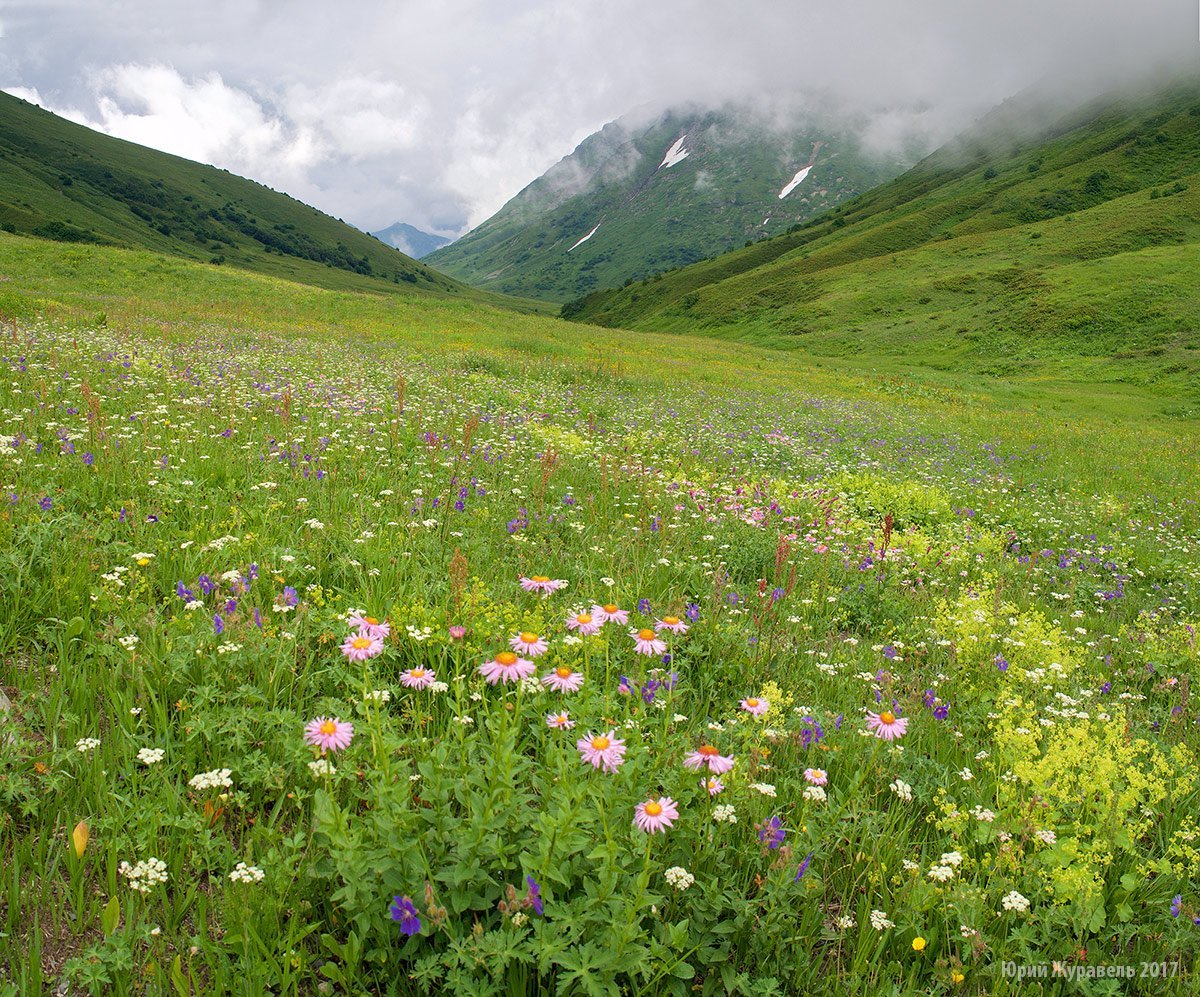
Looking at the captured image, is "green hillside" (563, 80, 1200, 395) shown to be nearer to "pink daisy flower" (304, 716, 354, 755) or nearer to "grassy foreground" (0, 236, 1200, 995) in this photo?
"grassy foreground" (0, 236, 1200, 995)

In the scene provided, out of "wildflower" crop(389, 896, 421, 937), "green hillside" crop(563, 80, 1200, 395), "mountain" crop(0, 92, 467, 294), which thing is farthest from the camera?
"mountain" crop(0, 92, 467, 294)

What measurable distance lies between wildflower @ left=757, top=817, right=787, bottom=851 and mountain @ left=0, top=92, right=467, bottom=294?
10469 centimetres

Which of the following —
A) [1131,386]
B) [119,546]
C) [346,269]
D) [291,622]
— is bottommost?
[291,622]

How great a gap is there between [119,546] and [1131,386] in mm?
54967

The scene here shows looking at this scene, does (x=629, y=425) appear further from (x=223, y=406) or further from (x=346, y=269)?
Answer: (x=346, y=269)

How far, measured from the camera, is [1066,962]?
7.91 ft

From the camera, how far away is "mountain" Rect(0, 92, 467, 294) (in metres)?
114

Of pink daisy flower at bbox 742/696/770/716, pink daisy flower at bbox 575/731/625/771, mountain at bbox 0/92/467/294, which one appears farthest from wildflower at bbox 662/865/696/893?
mountain at bbox 0/92/467/294

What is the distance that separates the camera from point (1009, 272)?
72.4 m

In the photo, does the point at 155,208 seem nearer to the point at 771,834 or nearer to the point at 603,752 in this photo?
the point at 603,752

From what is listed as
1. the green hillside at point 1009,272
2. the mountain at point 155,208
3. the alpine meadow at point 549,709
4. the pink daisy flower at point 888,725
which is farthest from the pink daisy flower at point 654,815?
the mountain at point 155,208

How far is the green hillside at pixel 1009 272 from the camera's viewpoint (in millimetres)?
53906

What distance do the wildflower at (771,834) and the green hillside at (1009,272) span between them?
170 feet

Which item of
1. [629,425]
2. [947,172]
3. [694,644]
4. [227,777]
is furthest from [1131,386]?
[947,172]
